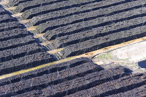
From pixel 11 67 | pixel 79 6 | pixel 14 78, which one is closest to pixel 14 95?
pixel 14 78

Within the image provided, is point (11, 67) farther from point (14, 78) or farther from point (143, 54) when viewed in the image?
point (143, 54)

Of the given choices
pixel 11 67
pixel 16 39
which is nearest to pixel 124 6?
pixel 16 39

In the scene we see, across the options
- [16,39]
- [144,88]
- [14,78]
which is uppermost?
[16,39]

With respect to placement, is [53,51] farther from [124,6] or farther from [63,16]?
[124,6]

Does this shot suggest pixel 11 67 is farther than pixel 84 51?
No

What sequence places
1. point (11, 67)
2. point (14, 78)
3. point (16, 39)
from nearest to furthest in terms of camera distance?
1. point (14, 78)
2. point (11, 67)
3. point (16, 39)

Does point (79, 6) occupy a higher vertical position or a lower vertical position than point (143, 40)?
higher

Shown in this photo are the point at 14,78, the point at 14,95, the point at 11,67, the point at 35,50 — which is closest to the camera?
the point at 14,95
